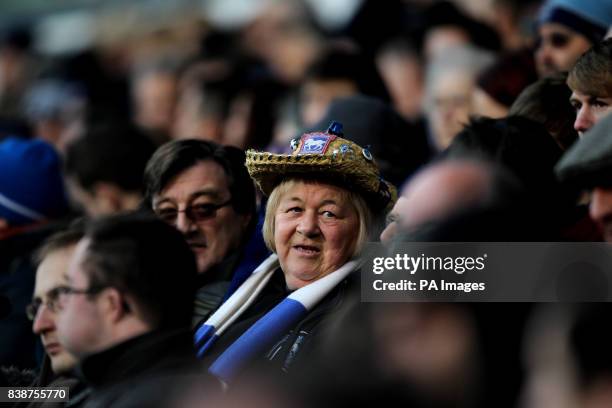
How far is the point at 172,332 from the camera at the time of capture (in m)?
3.65

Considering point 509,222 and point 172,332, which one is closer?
point 509,222

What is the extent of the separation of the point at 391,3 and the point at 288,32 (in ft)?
3.71

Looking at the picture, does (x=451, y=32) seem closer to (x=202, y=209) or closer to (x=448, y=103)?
(x=448, y=103)

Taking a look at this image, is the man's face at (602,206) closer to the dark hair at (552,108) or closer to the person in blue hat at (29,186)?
the dark hair at (552,108)

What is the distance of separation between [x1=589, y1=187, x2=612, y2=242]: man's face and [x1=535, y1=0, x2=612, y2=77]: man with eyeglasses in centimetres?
297

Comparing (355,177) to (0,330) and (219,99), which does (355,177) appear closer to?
(0,330)

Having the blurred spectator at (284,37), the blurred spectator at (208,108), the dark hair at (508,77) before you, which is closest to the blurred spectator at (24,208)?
the blurred spectator at (208,108)

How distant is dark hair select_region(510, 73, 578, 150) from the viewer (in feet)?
16.2

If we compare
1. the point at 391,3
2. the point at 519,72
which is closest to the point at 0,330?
the point at 519,72

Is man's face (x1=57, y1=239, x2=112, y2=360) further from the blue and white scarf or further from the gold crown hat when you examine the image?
the gold crown hat

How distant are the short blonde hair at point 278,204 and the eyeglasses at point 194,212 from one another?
1.68 feet

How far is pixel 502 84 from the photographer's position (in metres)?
6.26

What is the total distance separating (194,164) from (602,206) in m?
2.52

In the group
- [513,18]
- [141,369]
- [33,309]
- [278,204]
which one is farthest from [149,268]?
[513,18]
